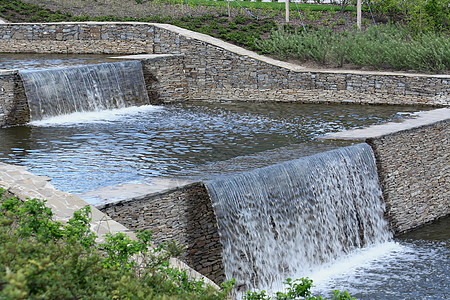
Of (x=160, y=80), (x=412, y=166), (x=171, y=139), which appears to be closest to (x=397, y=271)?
(x=412, y=166)

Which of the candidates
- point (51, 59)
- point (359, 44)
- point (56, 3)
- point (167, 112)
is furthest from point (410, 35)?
point (56, 3)

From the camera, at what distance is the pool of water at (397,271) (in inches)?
300

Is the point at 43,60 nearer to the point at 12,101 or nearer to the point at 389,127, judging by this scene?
the point at 12,101

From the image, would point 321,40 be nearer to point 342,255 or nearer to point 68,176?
point 342,255

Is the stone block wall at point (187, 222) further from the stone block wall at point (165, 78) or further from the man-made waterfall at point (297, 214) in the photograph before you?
the stone block wall at point (165, 78)

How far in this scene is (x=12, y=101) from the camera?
12367 millimetres

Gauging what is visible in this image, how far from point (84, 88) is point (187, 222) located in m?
6.45

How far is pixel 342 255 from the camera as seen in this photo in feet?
29.4

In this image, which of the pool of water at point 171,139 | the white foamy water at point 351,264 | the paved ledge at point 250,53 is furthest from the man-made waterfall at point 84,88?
the white foamy water at point 351,264

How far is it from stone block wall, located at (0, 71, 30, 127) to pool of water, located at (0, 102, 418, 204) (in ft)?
1.33

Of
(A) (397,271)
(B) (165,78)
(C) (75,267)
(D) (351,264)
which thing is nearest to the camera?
(C) (75,267)

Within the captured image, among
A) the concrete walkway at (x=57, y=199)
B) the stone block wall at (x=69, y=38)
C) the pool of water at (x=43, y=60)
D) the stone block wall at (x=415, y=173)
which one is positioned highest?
the stone block wall at (x=69, y=38)

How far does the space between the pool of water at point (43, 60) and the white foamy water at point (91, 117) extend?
1539 mm

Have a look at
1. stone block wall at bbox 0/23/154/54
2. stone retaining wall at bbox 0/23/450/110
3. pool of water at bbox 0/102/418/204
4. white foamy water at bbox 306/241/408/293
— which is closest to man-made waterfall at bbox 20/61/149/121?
pool of water at bbox 0/102/418/204
